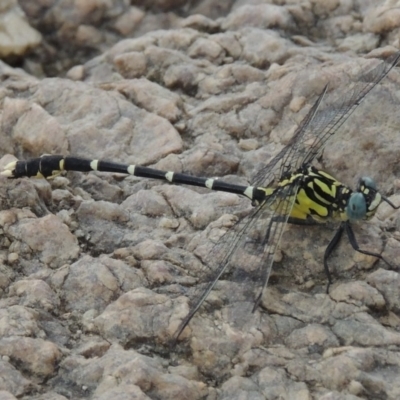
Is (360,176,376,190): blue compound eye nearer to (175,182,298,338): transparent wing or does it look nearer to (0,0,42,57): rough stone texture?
(175,182,298,338): transparent wing

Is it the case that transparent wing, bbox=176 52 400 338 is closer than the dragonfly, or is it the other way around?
transparent wing, bbox=176 52 400 338

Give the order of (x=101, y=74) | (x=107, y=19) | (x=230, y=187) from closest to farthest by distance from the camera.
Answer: (x=230, y=187) → (x=101, y=74) → (x=107, y=19)

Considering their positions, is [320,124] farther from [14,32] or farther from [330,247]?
[14,32]

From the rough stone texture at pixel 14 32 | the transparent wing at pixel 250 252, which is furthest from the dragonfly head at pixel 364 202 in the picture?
the rough stone texture at pixel 14 32

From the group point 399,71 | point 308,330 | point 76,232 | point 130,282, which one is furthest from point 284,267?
point 399,71

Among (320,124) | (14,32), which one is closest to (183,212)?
(320,124)

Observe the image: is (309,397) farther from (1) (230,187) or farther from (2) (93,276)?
(1) (230,187)

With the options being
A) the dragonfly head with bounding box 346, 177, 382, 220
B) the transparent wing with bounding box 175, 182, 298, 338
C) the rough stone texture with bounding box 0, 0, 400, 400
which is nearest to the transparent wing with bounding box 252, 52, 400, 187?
the rough stone texture with bounding box 0, 0, 400, 400

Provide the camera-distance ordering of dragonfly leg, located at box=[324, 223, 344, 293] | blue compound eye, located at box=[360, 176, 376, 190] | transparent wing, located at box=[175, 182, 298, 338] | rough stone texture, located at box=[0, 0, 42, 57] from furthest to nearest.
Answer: rough stone texture, located at box=[0, 0, 42, 57], blue compound eye, located at box=[360, 176, 376, 190], dragonfly leg, located at box=[324, 223, 344, 293], transparent wing, located at box=[175, 182, 298, 338]

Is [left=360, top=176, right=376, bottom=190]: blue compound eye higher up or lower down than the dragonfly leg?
higher up
